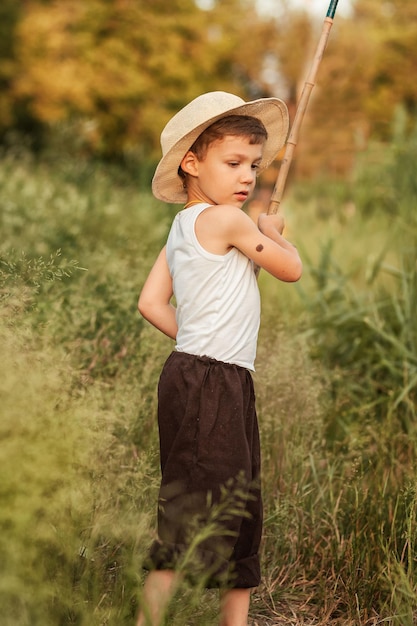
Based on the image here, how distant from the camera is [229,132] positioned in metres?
2.62

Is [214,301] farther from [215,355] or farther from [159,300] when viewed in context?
[159,300]

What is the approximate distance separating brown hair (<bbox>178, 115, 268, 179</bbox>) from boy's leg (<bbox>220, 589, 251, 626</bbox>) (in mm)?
1172

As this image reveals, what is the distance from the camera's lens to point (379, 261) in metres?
5.43

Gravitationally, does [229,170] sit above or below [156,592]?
above

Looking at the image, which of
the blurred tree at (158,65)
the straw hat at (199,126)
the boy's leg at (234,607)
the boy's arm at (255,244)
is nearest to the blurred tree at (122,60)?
the blurred tree at (158,65)

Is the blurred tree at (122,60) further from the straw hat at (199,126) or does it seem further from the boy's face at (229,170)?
the boy's face at (229,170)

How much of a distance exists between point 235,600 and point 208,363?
0.64 meters

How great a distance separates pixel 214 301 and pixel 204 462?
416mm

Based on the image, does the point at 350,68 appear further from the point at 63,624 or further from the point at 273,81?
the point at 63,624

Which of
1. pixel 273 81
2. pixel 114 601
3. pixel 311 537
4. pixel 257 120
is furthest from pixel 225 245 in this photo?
pixel 273 81

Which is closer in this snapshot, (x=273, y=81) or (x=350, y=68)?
(x=350, y=68)

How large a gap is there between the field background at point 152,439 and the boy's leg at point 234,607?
0.20 feet

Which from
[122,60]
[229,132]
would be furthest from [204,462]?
[122,60]

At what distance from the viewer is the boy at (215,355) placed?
2.46m
